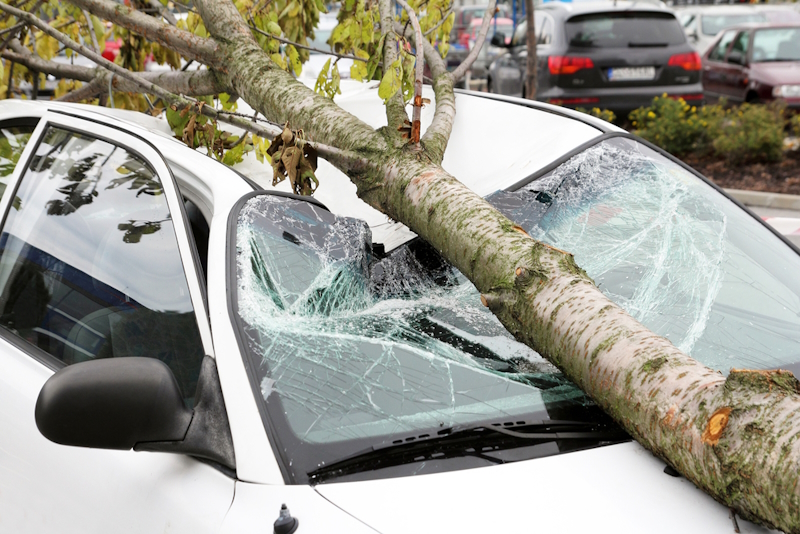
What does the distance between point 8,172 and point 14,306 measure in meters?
0.54

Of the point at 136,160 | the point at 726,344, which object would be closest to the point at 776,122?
the point at 726,344

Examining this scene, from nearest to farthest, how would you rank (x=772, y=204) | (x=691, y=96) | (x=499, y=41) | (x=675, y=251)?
1. (x=675, y=251)
2. (x=772, y=204)
3. (x=691, y=96)
4. (x=499, y=41)

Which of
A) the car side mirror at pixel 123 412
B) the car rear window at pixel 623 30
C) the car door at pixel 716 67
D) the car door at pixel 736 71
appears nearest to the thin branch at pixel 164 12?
the car side mirror at pixel 123 412

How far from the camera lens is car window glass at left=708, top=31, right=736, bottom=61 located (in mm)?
13711

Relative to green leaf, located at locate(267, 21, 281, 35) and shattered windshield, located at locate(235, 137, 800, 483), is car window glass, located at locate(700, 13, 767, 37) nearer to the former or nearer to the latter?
green leaf, located at locate(267, 21, 281, 35)

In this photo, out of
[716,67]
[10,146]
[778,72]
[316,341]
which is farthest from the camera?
[716,67]

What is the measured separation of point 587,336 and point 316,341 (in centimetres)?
62

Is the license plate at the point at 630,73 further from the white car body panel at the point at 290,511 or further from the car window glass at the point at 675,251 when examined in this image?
the white car body panel at the point at 290,511

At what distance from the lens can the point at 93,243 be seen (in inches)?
86.2

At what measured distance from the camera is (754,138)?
9156 mm

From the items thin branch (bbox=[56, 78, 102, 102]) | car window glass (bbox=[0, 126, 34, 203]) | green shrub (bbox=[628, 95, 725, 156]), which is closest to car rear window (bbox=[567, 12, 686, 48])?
green shrub (bbox=[628, 95, 725, 156])

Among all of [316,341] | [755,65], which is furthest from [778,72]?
[316,341]

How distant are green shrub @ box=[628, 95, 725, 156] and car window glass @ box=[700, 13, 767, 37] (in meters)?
9.73

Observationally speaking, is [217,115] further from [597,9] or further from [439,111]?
[597,9]
